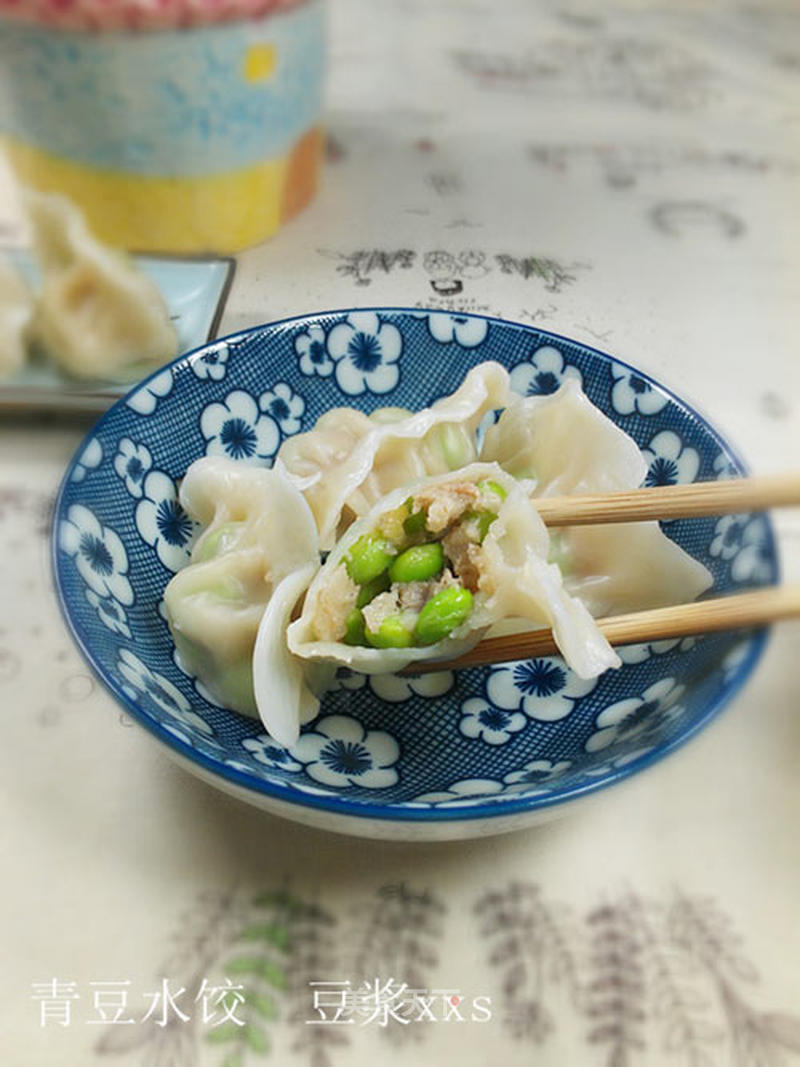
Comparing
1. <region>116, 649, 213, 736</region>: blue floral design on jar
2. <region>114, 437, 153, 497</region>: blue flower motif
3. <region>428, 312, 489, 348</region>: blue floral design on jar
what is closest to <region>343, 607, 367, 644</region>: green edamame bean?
<region>116, 649, 213, 736</region>: blue floral design on jar

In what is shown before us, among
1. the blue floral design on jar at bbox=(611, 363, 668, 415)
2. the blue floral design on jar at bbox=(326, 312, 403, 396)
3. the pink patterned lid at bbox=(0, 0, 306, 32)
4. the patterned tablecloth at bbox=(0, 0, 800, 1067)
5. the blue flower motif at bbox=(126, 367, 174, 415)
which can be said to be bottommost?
the patterned tablecloth at bbox=(0, 0, 800, 1067)

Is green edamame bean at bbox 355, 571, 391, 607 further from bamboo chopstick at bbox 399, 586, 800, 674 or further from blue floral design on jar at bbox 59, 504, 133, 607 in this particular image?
blue floral design on jar at bbox 59, 504, 133, 607

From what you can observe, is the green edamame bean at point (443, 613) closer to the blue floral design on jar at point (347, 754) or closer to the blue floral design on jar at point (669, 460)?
the blue floral design on jar at point (347, 754)

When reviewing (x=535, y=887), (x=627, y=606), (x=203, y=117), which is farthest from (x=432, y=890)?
(x=203, y=117)

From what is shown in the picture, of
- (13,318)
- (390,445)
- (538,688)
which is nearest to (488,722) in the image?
(538,688)

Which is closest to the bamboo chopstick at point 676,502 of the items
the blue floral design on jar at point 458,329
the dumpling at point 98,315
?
the blue floral design on jar at point 458,329

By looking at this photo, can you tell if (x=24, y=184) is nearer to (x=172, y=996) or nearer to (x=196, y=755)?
(x=196, y=755)
